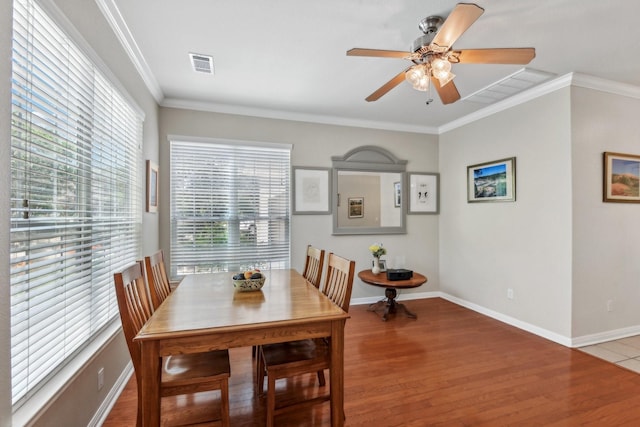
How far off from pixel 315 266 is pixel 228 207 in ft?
5.70

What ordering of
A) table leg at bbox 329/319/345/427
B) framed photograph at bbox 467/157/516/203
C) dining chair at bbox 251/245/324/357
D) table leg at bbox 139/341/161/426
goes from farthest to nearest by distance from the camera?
framed photograph at bbox 467/157/516/203 < dining chair at bbox 251/245/324/357 < table leg at bbox 329/319/345/427 < table leg at bbox 139/341/161/426

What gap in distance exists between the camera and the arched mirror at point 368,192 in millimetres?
4215

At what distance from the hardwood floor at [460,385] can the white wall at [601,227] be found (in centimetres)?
60

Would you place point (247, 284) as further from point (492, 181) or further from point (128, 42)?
point (492, 181)

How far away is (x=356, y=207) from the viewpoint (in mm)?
4312

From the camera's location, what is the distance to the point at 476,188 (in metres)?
3.96

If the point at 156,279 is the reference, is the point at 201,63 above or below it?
above

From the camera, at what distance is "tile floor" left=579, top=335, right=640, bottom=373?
8.54 ft

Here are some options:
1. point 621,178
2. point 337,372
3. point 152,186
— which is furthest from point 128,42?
point 621,178

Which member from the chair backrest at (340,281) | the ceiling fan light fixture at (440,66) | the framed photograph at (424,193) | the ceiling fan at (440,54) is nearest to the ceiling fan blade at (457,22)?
the ceiling fan at (440,54)

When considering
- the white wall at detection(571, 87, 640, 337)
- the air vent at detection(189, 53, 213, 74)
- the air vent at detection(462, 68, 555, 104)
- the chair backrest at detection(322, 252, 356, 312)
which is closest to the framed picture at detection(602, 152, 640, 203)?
the white wall at detection(571, 87, 640, 337)

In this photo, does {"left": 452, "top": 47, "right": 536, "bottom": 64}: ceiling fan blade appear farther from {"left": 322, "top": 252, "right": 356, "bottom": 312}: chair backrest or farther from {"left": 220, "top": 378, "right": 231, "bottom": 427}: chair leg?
{"left": 220, "top": 378, "right": 231, "bottom": 427}: chair leg

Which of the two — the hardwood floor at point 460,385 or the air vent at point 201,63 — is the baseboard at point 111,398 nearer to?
the hardwood floor at point 460,385

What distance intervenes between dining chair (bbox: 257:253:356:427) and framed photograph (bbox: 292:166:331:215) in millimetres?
1951
